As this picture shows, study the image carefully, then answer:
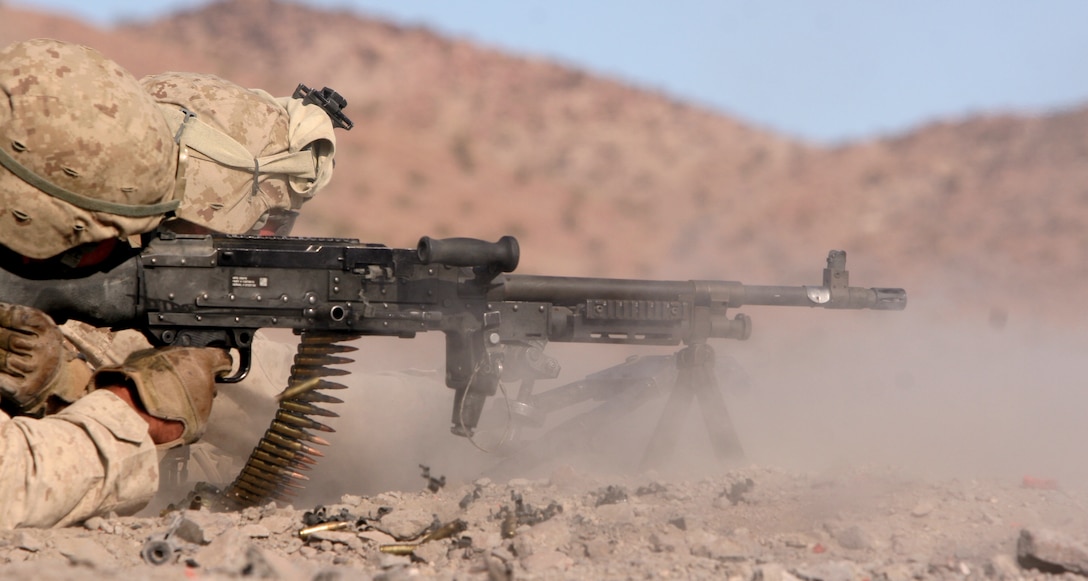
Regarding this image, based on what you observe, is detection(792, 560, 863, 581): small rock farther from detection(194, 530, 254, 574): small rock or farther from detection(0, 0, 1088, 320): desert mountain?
detection(0, 0, 1088, 320): desert mountain

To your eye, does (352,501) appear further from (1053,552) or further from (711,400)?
(1053,552)

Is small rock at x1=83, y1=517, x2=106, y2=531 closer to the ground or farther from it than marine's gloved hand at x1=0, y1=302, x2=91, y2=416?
closer to the ground

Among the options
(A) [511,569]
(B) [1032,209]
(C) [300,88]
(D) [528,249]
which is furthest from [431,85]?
(A) [511,569]

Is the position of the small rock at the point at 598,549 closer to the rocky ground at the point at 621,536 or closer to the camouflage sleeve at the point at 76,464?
the rocky ground at the point at 621,536

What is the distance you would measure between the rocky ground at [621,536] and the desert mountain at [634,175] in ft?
48.7

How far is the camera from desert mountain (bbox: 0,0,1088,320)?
24.1 metres

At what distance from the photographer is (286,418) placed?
5363mm

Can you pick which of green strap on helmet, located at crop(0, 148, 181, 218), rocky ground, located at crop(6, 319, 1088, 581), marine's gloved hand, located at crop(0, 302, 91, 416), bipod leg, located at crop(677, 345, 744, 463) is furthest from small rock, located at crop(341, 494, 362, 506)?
bipod leg, located at crop(677, 345, 744, 463)

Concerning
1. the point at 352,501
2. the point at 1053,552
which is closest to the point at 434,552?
the point at 352,501

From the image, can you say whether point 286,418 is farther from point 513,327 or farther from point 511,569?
point 511,569

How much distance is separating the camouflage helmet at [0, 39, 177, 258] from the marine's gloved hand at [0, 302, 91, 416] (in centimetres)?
27

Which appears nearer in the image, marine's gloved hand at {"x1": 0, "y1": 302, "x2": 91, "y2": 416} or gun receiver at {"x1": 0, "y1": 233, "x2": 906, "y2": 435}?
marine's gloved hand at {"x1": 0, "y1": 302, "x2": 91, "y2": 416}

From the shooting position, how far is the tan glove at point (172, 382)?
4.45 metres

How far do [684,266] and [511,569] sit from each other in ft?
72.6
